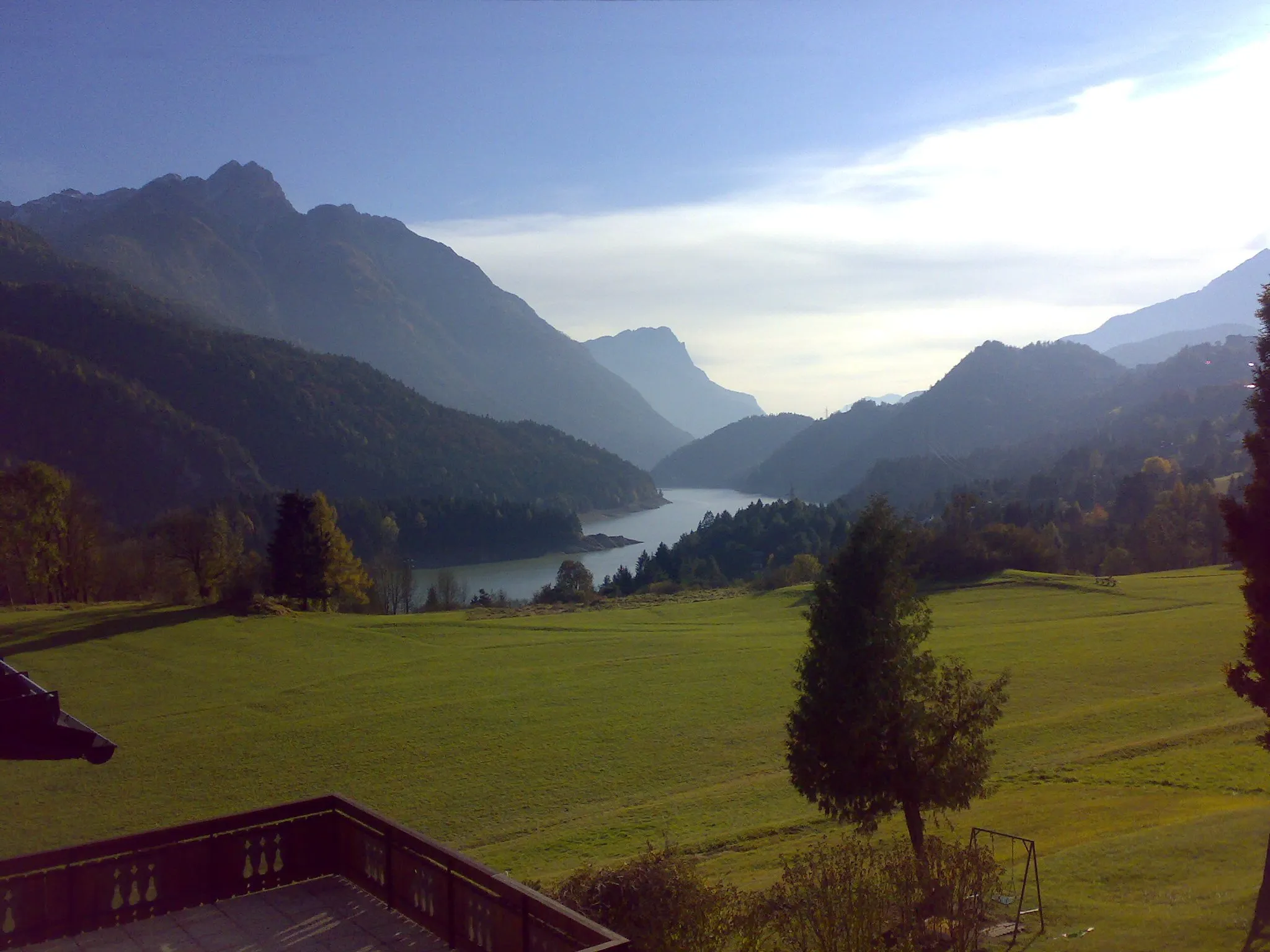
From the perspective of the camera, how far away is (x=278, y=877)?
30.1 feet

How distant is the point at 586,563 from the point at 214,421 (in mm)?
67559

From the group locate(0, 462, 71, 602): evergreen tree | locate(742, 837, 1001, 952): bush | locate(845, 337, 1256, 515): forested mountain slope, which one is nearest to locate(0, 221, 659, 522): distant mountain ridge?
locate(0, 462, 71, 602): evergreen tree

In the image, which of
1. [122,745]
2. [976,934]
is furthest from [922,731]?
[122,745]

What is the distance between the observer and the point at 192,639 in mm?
40625

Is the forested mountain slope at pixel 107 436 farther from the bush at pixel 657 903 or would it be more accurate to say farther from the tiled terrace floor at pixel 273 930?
the tiled terrace floor at pixel 273 930

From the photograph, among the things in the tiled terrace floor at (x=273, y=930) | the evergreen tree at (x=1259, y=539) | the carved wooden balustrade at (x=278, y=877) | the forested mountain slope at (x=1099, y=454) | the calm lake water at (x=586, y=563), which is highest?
the forested mountain slope at (x=1099, y=454)

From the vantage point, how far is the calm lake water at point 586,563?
99000 millimetres

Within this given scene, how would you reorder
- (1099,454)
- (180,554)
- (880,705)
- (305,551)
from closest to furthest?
(880,705), (305,551), (180,554), (1099,454)

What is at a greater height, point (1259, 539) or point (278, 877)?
point (1259, 539)

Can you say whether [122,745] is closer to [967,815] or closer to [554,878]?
[554,878]

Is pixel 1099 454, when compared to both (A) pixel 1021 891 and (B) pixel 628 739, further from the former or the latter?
(A) pixel 1021 891

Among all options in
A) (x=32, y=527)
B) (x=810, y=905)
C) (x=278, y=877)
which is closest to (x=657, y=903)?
(x=810, y=905)

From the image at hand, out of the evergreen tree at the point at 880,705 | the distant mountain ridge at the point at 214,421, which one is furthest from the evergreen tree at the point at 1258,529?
the distant mountain ridge at the point at 214,421

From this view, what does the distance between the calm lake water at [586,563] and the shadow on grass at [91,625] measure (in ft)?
153
